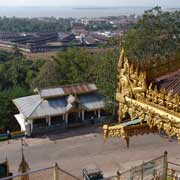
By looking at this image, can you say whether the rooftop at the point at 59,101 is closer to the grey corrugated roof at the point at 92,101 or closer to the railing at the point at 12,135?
the grey corrugated roof at the point at 92,101

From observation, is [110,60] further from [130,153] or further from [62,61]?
[62,61]

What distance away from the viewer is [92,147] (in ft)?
71.9

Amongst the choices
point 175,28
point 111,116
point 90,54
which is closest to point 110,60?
point 111,116

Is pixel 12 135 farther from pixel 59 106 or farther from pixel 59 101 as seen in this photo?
pixel 59 101

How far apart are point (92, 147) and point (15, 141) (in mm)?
4533

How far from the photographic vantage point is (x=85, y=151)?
21.4m

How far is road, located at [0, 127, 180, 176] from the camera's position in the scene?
63.9 feet

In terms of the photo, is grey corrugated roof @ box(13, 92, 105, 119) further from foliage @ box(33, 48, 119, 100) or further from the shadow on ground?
foliage @ box(33, 48, 119, 100)

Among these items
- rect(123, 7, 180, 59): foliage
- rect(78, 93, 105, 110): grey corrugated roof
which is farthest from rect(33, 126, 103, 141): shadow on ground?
rect(123, 7, 180, 59): foliage

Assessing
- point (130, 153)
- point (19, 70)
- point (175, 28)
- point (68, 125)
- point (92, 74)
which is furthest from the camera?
point (19, 70)

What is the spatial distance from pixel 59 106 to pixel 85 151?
13.9ft

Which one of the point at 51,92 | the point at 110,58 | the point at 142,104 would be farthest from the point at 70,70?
the point at 142,104

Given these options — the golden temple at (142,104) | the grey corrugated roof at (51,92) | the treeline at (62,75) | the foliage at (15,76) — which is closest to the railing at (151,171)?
the golden temple at (142,104)

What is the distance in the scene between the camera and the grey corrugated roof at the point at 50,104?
23.8 m
